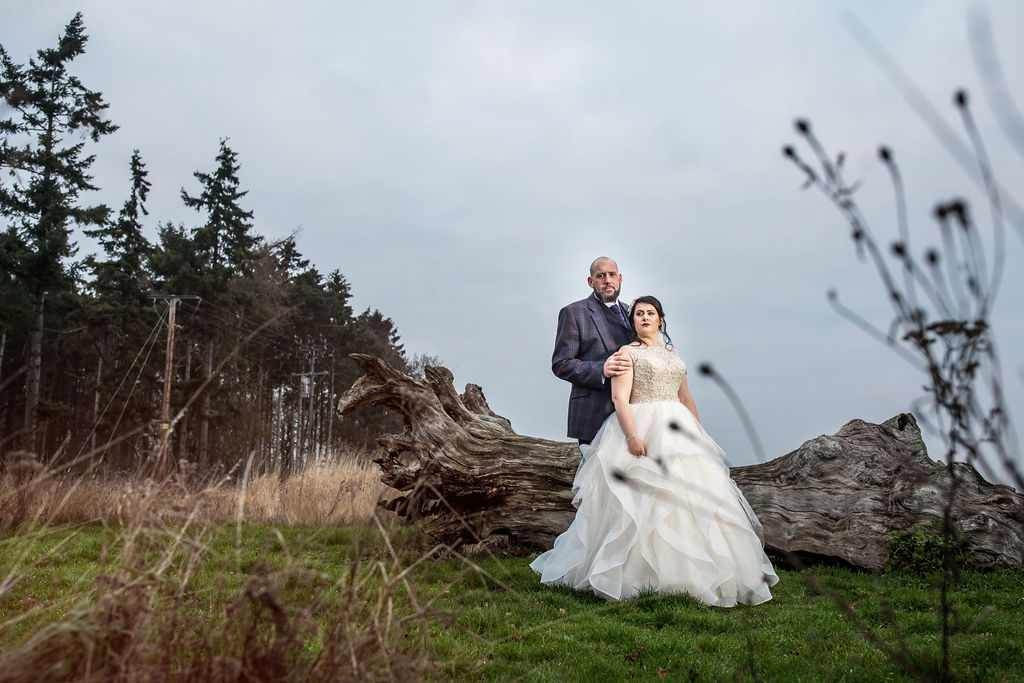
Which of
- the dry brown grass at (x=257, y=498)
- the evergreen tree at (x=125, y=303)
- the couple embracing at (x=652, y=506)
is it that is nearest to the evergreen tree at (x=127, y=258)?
the evergreen tree at (x=125, y=303)

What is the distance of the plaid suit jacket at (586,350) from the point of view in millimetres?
8109

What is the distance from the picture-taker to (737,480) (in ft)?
32.3

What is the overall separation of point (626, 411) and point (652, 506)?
2.88ft

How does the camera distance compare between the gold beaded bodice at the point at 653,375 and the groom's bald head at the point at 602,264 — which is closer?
the gold beaded bodice at the point at 653,375

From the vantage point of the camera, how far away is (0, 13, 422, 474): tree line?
27.3 m

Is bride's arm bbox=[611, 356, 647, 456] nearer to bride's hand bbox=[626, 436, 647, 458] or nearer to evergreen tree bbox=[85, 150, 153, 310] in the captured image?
bride's hand bbox=[626, 436, 647, 458]

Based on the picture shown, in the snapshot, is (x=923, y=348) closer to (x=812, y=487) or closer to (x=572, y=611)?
(x=572, y=611)

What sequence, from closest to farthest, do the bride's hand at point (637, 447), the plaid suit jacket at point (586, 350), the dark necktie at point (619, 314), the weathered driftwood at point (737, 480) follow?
the bride's hand at point (637, 447) < the plaid suit jacket at point (586, 350) < the dark necktie at point (619, 314) < the weathered driftwood at point (737, 480)

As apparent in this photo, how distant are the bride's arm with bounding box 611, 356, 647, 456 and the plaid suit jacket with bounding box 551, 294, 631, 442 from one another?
881 mm

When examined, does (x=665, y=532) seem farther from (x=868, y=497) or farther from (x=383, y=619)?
(x=868, y=497)

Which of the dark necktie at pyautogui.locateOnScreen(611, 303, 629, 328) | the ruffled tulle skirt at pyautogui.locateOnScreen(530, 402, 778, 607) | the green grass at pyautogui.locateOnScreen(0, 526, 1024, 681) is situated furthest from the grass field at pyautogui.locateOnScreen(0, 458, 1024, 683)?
the dark necktie at pyautogui.locateOnScreen(611, 303, 629, 328)

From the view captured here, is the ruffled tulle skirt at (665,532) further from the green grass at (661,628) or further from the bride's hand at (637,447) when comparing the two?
the green grass at (661,628)

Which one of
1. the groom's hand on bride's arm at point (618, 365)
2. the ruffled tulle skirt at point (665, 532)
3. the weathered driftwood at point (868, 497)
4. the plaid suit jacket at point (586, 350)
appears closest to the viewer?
the ruffled tulle skirt at point (665, 532)

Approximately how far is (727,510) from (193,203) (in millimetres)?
36522
